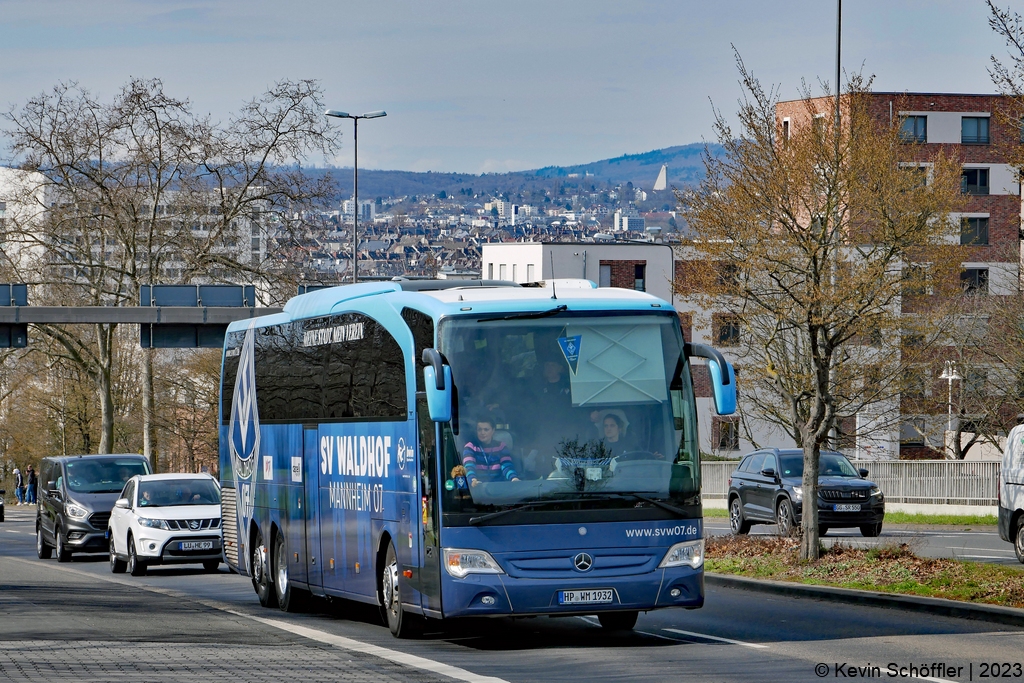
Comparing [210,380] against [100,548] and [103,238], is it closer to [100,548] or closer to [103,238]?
[103,238]

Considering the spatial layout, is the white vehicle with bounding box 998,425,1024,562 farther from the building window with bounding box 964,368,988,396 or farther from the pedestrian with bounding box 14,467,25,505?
the pedestrian with bounding box 14,467,25,505

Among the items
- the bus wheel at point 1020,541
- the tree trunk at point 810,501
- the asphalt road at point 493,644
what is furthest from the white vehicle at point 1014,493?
the asphalt road at point 493,644

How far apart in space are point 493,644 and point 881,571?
6560 mm

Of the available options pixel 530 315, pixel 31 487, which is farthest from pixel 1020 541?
pixel 31 487

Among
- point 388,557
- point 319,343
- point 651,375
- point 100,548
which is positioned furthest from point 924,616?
point 100,548

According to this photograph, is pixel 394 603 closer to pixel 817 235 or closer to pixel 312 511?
pixel 312 511

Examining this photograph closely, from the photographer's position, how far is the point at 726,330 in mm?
23234

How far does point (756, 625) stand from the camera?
1518cm

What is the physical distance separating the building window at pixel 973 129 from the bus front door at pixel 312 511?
75.2m

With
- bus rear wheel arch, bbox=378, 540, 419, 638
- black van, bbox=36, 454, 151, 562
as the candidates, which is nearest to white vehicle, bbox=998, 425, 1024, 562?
bus rear wheel arch, bbox=378, 540, 419, 638

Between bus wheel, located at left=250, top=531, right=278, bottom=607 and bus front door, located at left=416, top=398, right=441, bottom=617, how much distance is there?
578 centimetres

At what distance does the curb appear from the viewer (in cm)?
1452

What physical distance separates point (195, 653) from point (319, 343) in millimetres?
4762

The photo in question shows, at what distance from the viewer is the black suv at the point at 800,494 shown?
29.9 m
